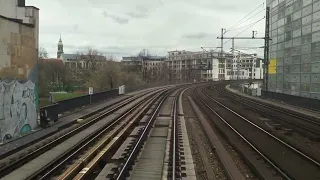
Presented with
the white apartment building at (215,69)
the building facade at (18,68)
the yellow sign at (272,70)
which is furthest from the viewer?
the white apartment building at (215,69)

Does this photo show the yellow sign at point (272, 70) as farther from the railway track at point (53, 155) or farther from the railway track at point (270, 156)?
the railway track at point (53, 155)

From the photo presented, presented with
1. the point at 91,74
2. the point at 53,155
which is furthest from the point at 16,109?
the point at 91,74

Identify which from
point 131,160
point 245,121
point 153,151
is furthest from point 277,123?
point 131,160

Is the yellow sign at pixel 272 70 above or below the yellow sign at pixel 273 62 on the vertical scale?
below

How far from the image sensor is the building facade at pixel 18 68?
1595 centimetres

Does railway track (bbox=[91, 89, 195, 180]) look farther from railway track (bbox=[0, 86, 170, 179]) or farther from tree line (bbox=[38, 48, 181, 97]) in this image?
tree line (bbox=[38, 48, 181, 97])

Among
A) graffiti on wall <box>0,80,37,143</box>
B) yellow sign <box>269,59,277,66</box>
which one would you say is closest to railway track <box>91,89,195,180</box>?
graffiti on wall <box>0,80,37,143</box>

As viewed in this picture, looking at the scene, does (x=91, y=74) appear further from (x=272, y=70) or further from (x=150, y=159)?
(x=150, y=159)

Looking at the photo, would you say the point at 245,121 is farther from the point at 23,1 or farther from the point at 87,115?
the point at 23,1

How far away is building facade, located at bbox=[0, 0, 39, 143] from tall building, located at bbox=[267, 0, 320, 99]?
26685 mm

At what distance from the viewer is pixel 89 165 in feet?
38.3

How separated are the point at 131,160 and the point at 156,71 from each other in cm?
12633

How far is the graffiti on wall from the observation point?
51.4 feet

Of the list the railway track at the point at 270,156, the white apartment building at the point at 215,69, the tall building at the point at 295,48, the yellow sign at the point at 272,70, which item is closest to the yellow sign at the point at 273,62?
the tall building at the point at 295,48
